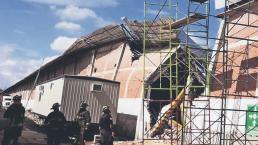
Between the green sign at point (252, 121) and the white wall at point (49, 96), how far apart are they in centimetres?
901

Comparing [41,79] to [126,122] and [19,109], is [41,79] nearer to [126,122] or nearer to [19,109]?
[126,122]

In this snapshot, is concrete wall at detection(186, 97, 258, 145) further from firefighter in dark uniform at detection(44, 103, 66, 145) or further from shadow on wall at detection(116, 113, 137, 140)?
firefighter in dark uniform at detection(44, 103, 66, 145)

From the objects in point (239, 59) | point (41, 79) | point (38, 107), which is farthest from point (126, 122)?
point (41, 79)

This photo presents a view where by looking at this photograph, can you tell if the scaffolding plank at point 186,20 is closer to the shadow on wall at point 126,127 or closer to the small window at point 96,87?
the small window at point 96,87

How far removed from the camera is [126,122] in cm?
2475

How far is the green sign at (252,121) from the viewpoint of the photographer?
Result: 1617 cm

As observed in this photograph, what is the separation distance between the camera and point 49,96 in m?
22.9

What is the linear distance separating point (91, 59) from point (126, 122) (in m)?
11.3

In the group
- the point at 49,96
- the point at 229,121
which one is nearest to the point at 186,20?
the point at 229,121

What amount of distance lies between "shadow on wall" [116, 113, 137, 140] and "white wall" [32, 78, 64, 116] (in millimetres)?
4473

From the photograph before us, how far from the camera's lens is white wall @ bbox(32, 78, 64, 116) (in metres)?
20.5

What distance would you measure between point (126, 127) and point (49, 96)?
16.5 feet

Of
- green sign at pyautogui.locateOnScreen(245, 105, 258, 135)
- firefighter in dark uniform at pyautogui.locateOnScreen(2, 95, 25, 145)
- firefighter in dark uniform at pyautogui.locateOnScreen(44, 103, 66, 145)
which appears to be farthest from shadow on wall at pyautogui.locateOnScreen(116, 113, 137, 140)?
firefighter in dark uniform at pyautogui.locateOnScreen(2, 95, 25, 145)

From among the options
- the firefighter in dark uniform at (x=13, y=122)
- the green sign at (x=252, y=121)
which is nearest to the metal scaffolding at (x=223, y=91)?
the green sign at (x=252, y=121)
